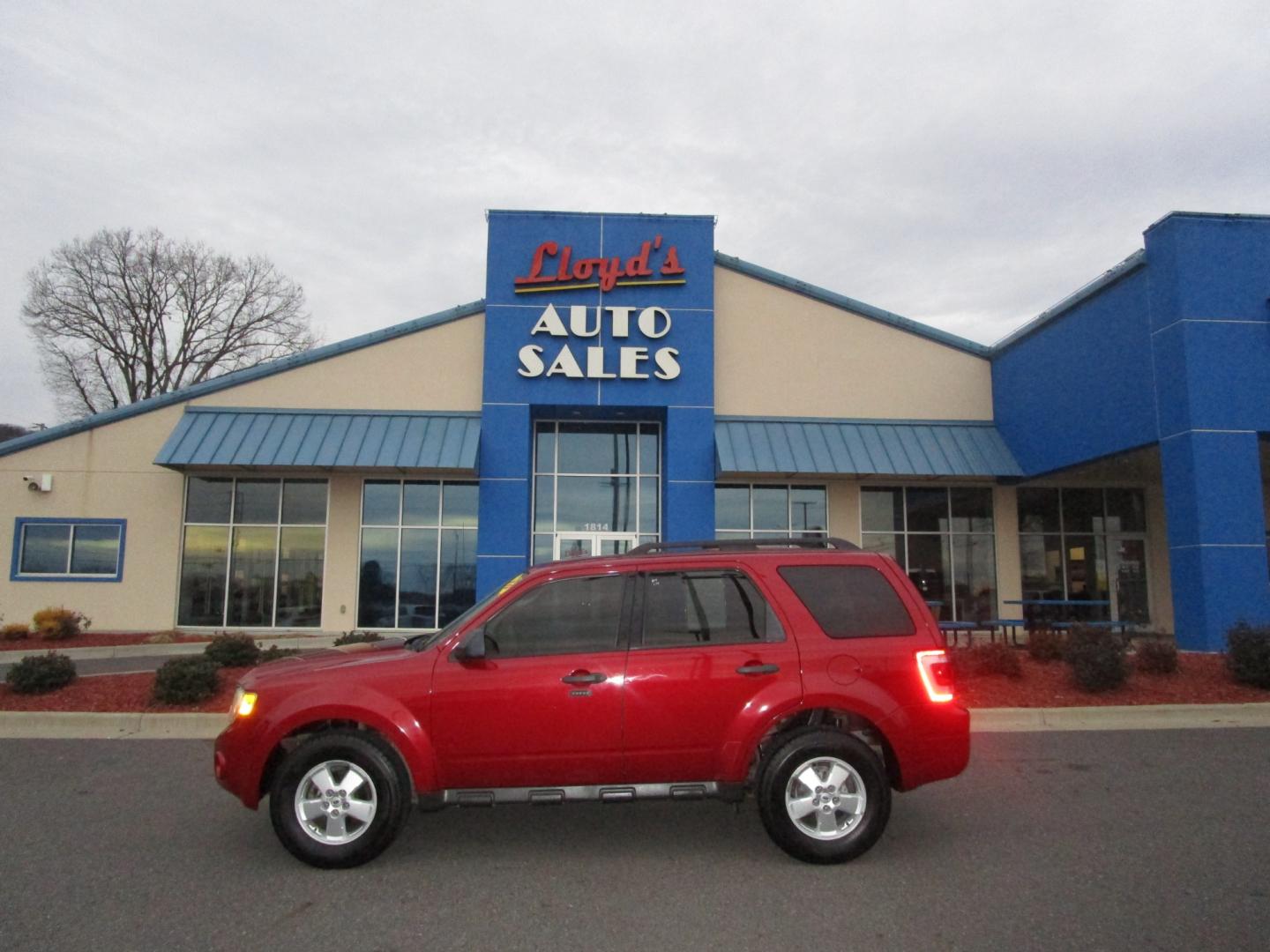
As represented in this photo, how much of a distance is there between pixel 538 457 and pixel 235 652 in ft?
28.5

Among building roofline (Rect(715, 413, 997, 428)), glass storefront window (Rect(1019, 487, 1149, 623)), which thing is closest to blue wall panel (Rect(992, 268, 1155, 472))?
building roofline (Rect(715, 413, 997, 428))

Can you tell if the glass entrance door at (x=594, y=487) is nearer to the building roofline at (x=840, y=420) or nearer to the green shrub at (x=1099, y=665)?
the building roofline at (x=840, y=420)

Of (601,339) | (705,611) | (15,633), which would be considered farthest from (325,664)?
(15,633)

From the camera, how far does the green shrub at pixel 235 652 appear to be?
11.7 metres

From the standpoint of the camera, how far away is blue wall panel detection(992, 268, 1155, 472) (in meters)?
14.8

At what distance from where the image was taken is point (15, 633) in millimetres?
16781

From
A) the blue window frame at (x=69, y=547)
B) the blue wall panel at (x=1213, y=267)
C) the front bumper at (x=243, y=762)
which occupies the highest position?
the blue wall panel at (x=1213, y=267)

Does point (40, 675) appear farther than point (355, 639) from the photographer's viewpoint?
No

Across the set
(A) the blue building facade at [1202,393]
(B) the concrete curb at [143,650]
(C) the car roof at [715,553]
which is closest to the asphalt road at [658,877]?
(C) the car roof at [715,553]

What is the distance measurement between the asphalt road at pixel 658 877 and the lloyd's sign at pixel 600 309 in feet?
40.7

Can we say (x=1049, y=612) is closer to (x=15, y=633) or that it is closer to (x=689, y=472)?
(x=689, y=472)

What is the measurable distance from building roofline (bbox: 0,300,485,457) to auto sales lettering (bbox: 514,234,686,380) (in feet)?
4.99

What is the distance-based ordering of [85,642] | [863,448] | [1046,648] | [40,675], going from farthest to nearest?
[863,448]
[85,642]
[1046,648]
[40,675]

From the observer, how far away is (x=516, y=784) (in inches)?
206
